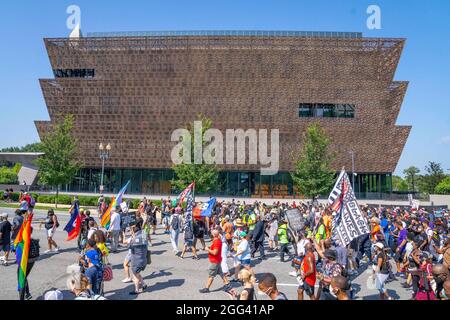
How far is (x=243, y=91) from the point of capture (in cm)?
5175

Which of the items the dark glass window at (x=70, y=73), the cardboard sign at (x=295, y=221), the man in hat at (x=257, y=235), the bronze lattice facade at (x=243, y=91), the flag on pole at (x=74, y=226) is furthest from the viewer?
the dark glass window at (x=70, y=73)

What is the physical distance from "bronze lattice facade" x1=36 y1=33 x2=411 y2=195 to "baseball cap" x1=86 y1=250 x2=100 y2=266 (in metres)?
43.5

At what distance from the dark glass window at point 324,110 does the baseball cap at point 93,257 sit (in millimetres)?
47497

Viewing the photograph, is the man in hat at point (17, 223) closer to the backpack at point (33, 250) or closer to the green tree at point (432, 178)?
the backpack at point (33, 250)

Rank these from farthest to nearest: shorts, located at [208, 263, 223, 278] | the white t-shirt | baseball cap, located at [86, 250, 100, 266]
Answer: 1. the white t-shirt
2. shorts, located at [208, 263, 223, 278]
3. baseball cap, located at [86, 250, 100, 266]

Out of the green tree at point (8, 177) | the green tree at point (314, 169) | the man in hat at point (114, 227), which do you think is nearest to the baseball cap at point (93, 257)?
the man in hat at point (114, 227)

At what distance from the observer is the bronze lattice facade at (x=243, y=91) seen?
50.9 m

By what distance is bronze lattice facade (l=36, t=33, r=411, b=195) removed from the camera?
50.9 m

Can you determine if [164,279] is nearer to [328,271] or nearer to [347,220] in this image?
[328,271]

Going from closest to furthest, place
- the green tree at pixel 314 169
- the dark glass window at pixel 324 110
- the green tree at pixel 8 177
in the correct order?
the green tree at pixel 314 169 < the dark glass window at pixel 324 110 < the green tree at pixel 8 177

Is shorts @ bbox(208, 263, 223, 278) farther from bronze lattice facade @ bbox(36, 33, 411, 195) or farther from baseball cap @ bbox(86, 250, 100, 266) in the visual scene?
bronze lattice facade @ bbox(36, 33, 411, 195)

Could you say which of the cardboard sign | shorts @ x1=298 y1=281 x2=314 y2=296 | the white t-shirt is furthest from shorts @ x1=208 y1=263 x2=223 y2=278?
the cardboard sign
